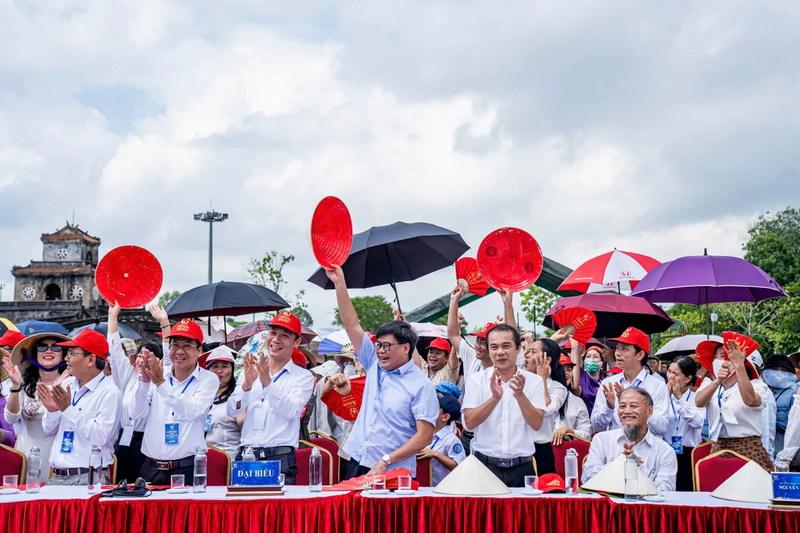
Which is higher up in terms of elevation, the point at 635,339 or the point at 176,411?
the point at 635,339

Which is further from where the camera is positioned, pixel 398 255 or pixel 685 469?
pixel 398 255

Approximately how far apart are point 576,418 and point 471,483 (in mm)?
2933

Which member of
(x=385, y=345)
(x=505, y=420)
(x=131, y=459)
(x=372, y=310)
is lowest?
(x=131, y=459)

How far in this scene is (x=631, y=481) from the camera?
4.22 m

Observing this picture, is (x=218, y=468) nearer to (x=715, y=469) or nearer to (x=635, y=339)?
(x=715, y=469)

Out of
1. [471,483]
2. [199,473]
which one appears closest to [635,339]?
[471,483]

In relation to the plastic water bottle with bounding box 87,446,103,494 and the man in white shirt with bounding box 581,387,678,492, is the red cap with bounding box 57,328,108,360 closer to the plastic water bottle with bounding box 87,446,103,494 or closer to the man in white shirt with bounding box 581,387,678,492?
the plastic water bottle with bounding box 87,446,103,494

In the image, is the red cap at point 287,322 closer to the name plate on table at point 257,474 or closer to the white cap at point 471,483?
the name plate on table at point 257,474

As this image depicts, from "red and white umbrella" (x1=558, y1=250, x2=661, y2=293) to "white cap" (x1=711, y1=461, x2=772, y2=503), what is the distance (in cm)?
575

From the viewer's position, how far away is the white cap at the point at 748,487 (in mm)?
4164

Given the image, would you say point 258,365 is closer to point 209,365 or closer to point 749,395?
point 209,365

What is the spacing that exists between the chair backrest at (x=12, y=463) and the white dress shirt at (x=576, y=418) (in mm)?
4361

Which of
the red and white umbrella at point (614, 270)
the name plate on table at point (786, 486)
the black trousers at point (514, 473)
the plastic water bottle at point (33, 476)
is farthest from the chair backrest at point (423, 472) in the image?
the red and white umbrella at point (614, 270)

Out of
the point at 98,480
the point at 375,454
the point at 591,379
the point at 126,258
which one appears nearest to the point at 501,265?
the point at 591,379
